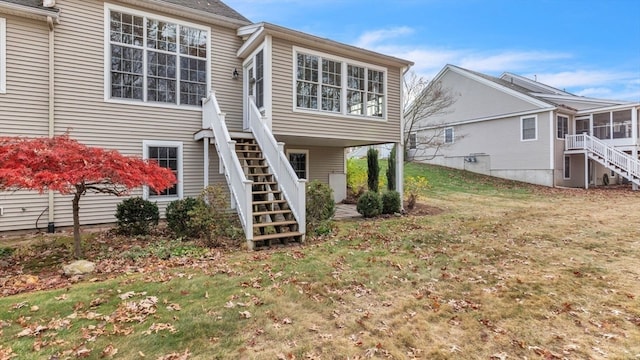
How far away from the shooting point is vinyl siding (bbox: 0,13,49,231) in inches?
316

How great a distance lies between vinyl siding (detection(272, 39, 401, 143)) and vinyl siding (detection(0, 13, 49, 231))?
18.6ft

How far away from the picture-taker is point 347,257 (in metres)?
6.18

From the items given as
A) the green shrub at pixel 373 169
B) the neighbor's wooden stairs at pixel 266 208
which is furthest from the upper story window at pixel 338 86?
the neighbor's wooden stairs at pixel 266 208

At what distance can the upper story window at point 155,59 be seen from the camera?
9.13m

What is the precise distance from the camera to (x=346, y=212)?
11.7m

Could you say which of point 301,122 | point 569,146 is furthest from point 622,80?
point 301,122

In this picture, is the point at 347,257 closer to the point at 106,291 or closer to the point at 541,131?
the point at 106,291

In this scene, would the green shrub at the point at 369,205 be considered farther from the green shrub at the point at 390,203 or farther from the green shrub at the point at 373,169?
the green shrub at the point at 373,169

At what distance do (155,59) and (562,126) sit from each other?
2240 cm

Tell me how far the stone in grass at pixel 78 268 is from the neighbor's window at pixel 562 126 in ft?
76.7

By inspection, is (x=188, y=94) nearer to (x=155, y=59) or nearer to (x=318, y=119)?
(x=155, y=59)

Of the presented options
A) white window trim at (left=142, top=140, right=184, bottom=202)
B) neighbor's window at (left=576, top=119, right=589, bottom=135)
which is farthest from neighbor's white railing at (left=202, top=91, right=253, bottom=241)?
neighbor's window at (left=576, top=119, right=589, bottom=135)

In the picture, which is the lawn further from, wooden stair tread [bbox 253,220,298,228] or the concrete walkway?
the concrete walkway

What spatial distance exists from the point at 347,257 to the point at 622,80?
56.2 meters
